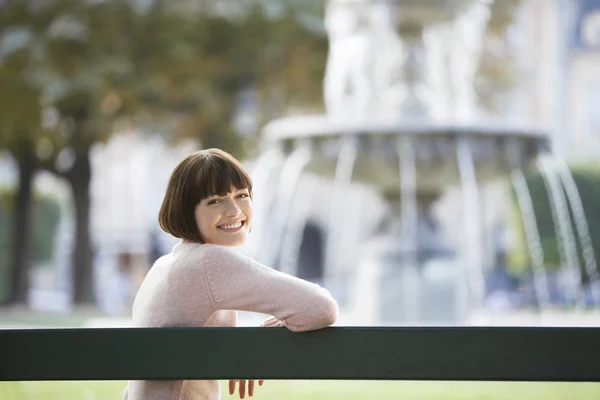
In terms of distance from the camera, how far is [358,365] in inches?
101

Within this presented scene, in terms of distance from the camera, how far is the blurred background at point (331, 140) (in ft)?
38.3

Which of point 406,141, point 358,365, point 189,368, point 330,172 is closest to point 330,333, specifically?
point 358,365

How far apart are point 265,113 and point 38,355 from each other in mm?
22376

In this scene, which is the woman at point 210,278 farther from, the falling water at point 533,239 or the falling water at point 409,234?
the falling water at point 533,239

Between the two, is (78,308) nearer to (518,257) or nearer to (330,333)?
(518,257)

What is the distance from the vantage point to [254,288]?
8.94 feet

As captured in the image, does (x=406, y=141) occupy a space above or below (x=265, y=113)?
below

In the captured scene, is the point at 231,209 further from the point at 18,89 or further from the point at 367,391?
the point at 18,89

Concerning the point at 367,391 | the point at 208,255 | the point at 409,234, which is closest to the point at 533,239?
the point at 409,234

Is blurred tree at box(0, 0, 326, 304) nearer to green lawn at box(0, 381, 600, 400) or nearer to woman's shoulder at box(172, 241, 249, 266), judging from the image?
green lawn at box(0, 381, 600, 400)

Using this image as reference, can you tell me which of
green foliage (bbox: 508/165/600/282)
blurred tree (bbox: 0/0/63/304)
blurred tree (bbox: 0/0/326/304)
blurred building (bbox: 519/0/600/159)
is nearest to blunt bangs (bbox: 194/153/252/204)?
blurred tree (bbox: 0/0/326/304)

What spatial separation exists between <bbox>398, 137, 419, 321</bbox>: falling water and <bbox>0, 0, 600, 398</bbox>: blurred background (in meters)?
0.02

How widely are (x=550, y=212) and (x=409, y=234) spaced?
78.8 ft

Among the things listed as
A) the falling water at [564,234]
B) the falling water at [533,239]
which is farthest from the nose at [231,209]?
the falling water at [533,239]
